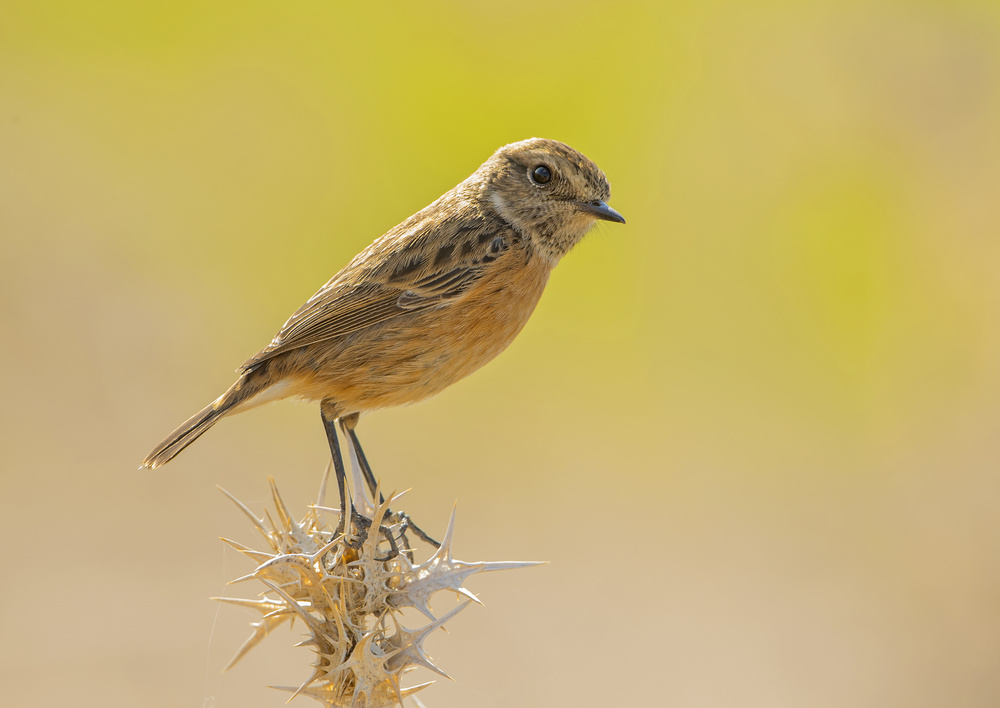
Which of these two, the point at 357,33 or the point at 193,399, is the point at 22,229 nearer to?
the point at 193,399

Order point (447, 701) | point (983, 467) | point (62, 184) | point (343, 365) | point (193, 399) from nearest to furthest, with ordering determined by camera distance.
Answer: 1. point (343, 365)
2. point (447, 701)
3. point (983, 467)
4. point (193, 399)
5. point (62, 184)

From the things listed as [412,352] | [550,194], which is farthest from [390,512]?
[550,194]

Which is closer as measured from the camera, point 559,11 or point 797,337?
point 797,337

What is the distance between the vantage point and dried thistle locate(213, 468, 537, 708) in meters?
2.74

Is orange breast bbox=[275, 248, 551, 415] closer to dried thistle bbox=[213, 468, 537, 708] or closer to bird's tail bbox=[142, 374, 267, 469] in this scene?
bird's tail bbox=[142, 374, 267, 469]

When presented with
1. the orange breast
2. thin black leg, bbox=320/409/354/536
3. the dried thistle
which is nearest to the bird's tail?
the orange breast

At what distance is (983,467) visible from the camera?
8.48 metres

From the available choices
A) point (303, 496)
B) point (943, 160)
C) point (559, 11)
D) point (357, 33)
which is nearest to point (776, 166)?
point (943, 160)

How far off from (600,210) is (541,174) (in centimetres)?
34

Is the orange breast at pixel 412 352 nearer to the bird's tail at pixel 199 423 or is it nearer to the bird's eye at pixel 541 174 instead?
the bird's tail at pixel 199 423

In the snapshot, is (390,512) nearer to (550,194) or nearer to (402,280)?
(402,280)

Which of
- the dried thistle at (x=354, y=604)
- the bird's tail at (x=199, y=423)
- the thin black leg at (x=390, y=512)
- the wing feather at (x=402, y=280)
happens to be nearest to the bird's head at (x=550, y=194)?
the wing feather at (x=402, y=280)

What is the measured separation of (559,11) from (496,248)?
23.7 ft

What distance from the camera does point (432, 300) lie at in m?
4.09
